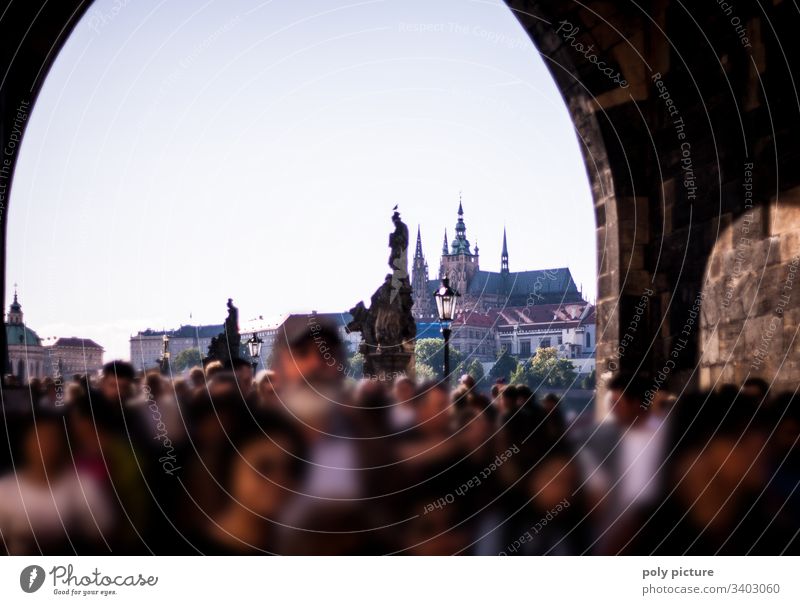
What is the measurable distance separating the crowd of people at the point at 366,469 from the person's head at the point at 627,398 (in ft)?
0.10

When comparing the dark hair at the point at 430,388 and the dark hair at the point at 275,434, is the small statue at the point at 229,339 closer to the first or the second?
the dark hair at the point at 430,388

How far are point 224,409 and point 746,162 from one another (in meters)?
3.19

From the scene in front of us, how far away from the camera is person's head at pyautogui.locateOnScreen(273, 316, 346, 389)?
4465 millimetres

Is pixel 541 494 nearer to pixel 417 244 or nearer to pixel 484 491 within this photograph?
pixel 484 491

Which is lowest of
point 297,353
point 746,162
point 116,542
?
point 116,542

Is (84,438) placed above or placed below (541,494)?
above

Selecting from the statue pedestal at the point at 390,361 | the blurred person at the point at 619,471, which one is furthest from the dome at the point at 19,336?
the statue pedestal at the point at 390,361

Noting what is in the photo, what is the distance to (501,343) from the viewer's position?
11331 centimetres

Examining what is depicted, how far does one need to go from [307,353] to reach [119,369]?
815 millimetres

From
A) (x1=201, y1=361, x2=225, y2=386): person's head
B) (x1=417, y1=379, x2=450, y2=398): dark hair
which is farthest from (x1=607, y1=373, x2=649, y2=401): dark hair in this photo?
(x1=201, y1=361, x2=225, y2=386): person's head

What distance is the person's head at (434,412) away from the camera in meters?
5.05

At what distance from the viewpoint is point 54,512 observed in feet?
14.0

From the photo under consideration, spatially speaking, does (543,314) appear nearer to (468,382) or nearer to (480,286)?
(480,286)

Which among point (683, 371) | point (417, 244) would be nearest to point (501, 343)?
point (417, 244)
